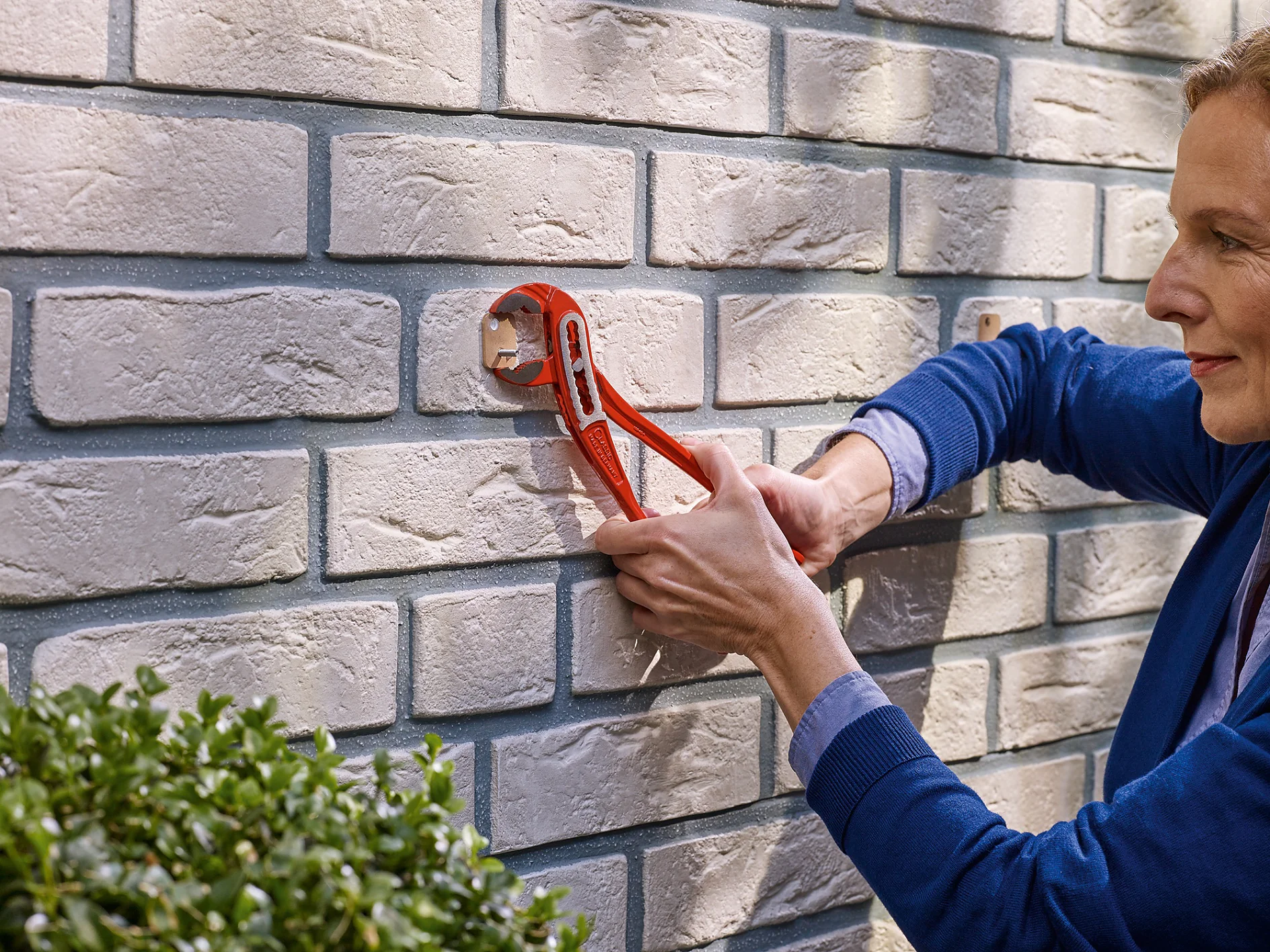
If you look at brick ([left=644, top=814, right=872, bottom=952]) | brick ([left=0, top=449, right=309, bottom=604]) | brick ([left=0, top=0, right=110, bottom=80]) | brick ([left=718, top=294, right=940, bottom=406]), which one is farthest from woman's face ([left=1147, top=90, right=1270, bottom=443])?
brick ([left=0, top=0, right=110, bottom=80])

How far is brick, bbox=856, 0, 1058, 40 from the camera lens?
4.09 ft

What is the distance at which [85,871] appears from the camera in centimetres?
54

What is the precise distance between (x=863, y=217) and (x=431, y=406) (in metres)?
0.54

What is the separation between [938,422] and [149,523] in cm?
79

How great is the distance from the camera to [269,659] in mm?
958

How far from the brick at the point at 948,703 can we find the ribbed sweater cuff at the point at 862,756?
0.98 feet

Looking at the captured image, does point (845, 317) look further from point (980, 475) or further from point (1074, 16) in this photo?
point (1074, 16)

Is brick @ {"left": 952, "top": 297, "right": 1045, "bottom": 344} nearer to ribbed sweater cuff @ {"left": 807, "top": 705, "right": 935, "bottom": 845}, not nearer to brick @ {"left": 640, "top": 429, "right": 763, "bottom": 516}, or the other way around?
brick @ {"left": 640, "top": 429, "right": 763, "bottom": 516}

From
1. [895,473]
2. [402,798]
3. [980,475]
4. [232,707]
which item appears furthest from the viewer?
[980,475]

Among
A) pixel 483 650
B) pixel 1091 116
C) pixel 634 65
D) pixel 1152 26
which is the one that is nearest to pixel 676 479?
pixel 483 650

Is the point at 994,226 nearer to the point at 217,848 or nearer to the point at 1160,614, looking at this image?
the point at 1160,614

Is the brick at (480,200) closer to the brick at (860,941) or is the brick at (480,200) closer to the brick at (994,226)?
the brick at (994,226)

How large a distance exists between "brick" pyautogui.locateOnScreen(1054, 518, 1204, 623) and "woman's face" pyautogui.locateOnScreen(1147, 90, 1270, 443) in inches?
16.0

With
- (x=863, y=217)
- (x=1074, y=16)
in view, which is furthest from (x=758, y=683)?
A: (x=1074, y=16)
